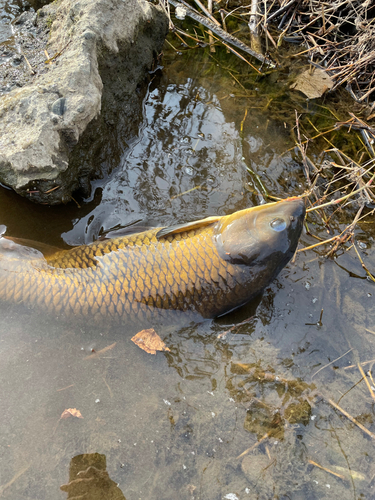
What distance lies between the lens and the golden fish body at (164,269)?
2.41 meters

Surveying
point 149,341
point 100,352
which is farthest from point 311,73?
point 100,352

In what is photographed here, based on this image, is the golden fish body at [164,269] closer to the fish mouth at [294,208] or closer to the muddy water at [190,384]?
the fish mouth at [294,208]

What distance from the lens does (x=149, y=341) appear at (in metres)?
2.48

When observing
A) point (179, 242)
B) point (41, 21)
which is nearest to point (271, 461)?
point (179, 242)

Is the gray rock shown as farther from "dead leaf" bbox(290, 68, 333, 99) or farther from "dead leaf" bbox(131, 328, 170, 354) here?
"dead leaf" bbox(290, 68, 333, 99)

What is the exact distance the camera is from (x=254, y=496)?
204cm

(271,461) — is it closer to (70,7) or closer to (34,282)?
(34,282)

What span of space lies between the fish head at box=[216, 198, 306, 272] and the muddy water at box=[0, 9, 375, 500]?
1.34 ft

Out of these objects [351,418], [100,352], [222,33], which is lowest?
[351,418]

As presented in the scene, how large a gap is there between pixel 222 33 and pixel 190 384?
450 centimetres

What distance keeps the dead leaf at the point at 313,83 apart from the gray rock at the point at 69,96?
2022 millimetres

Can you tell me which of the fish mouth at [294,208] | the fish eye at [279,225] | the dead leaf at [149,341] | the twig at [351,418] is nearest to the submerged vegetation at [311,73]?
the fish mouth at [294,208]

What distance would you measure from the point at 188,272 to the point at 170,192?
0.99 m

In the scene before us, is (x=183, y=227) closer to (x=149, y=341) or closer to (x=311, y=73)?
(x=149, y=341)
